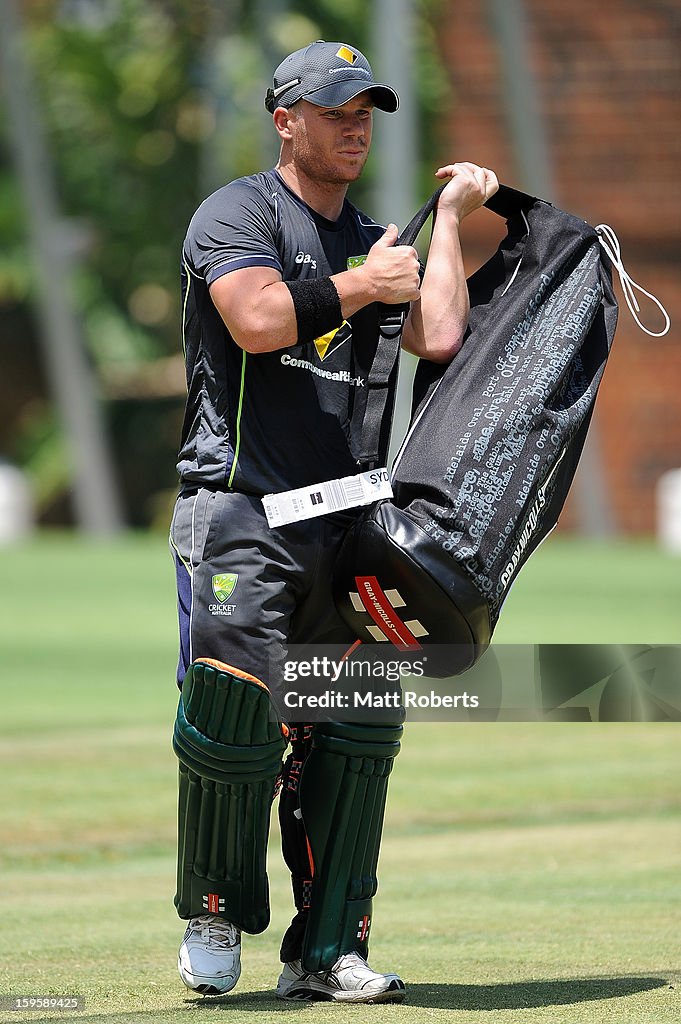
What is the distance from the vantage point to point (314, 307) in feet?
13.2

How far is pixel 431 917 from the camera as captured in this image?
211 inches

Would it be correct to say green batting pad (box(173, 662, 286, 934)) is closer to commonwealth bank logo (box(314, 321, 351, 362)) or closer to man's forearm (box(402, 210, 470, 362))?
commonwealth bank logo (box(314, 321, 351, 362))

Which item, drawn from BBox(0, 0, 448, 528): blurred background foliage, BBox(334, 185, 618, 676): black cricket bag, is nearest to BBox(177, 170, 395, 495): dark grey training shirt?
BBox(334, 185, 618, 676): black cricket bag

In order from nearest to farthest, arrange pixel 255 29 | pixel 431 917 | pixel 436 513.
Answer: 1. pixel 436 513
2. pixel 431 917
3. pixel 255 29

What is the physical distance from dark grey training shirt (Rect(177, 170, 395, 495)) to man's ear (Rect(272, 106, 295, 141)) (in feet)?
0.43

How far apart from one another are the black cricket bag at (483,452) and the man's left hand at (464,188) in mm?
68

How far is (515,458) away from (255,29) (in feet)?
104

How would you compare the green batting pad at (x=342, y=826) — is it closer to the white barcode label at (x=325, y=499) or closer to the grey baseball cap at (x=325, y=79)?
the white barcode label at (x=325, y=499)

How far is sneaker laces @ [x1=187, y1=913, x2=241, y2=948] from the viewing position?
4215 millimetres

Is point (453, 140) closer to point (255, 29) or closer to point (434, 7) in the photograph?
point (434, 7)

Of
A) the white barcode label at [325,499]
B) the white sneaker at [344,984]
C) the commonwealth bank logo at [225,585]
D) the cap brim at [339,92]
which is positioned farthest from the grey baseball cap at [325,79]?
the white sneaker at [344,984]

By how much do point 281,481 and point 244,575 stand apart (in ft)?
0.81

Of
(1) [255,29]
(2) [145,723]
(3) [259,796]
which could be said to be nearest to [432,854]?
(3) [259,796]

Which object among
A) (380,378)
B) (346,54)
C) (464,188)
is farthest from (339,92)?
(380,378)
